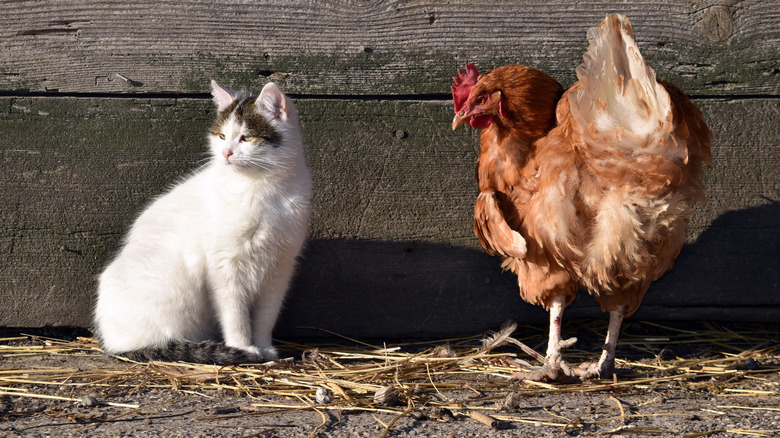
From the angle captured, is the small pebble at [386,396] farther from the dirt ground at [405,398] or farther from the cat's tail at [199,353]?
the cat's tail at [199,353]

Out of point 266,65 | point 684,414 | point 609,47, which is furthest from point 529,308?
point 266,65

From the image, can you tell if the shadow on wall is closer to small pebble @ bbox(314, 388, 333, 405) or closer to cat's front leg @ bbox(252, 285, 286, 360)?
cat's front leg @ bbox(252, 285, 286, 360)

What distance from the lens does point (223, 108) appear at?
8.42ft

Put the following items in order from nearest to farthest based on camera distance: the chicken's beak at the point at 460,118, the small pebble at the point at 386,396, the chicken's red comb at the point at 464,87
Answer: the small pebble at the point at 386,396
the chicken's beak at the point at 460,118
the chicken's red comb at the point at 464,87

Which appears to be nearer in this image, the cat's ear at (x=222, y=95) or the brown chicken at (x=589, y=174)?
the brown chicken at (x=589, y=174)

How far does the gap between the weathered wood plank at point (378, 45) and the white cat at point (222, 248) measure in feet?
1.16

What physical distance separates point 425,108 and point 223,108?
868mm

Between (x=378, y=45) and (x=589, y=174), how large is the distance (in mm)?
1164

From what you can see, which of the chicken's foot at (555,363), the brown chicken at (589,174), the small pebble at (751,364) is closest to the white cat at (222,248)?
the brown chicken at (589,174)

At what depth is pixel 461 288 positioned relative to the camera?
2979 mm

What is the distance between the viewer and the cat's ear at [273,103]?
2.44 meters

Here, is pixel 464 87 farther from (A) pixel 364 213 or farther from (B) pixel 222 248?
(B) pixel 222 248

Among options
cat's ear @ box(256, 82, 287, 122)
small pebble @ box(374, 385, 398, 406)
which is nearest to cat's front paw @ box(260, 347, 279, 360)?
small pebble @ box(374, 385, 398, 406)

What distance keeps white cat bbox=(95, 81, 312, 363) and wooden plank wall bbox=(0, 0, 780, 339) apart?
0.35 m
